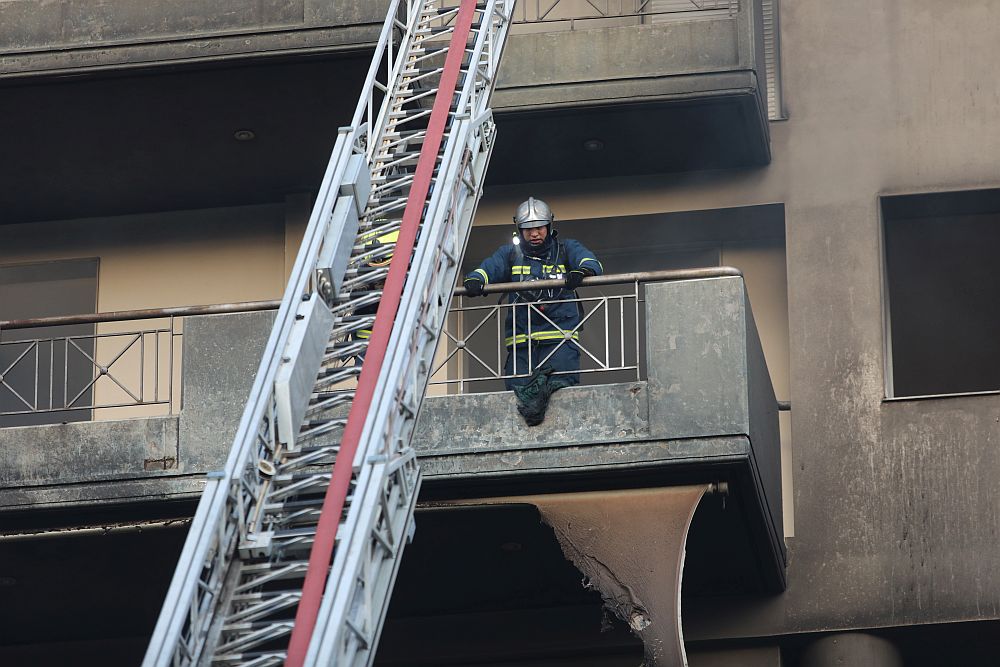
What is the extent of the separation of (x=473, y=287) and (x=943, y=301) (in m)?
→ 5.17

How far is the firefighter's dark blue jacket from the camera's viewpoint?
46.0 ft

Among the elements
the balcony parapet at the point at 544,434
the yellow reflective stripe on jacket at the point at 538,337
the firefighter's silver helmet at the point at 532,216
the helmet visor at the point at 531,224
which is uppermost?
Result: the firefighter's silver helmet at the point at 532,216

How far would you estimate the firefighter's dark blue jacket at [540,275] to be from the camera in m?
14.0

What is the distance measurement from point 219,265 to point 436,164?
4.45 m

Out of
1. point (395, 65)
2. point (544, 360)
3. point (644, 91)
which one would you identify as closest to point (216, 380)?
point (544, 360)

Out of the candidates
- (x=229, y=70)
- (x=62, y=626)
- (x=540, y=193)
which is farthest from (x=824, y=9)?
(x=62, y=626)

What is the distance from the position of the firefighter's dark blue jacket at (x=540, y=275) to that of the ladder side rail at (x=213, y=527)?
2190 millimetres

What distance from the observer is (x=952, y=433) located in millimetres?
15008

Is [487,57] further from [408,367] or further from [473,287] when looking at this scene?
[408,367]

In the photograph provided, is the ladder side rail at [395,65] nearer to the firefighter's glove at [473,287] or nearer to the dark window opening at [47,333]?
the firefighter's glove at [473,287]

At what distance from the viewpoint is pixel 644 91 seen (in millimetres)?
15797

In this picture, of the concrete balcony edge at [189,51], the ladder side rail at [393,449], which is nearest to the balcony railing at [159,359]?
the concrete balcony edge at [189,51]

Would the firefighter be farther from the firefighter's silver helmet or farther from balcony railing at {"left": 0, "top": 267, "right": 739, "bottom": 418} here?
balcony railing at {"left": 0, "top": 267, "right": 739, "bottom": 418}

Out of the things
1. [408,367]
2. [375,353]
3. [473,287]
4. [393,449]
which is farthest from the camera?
[473,287]
